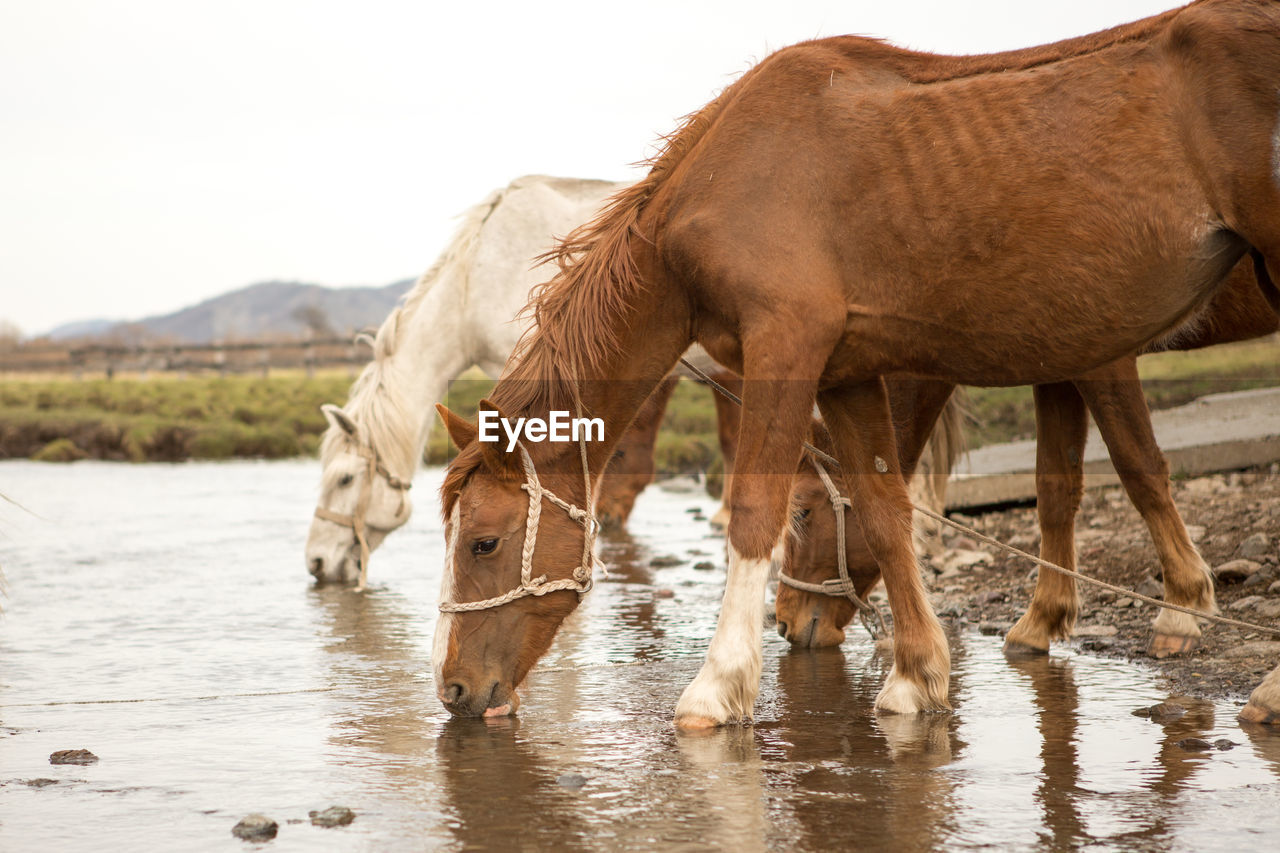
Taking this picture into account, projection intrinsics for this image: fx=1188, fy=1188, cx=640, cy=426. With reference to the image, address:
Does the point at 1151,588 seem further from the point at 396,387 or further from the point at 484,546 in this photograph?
the point at 396,387

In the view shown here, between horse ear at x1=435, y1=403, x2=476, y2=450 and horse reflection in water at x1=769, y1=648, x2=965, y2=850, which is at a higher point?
horse ear at x1=435, y1=403, x2=476, y2=450

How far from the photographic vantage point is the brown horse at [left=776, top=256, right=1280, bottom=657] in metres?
4.93

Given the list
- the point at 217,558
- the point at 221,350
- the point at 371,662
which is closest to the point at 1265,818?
the point at 371,662

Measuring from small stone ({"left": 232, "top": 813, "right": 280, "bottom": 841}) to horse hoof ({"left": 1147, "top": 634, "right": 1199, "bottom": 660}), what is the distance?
3592 mm

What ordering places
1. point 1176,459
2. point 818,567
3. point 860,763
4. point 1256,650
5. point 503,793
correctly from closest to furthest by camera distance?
point 503,793 → point 860,763 → point 1256,650 → point 818,567 → point 1176,459

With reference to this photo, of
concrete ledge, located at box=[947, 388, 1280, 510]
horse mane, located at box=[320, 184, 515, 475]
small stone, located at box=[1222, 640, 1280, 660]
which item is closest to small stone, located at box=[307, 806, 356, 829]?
small stone, located at box=[1222, 640, 1280, 660]

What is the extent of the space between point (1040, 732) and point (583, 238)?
7.41 feet

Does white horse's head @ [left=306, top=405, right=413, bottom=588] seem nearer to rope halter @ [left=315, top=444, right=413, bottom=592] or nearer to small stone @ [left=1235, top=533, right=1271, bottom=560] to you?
rope halter @ [left=315, top=444, right=413, bottom=592]

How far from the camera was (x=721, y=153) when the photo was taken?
3949 mm

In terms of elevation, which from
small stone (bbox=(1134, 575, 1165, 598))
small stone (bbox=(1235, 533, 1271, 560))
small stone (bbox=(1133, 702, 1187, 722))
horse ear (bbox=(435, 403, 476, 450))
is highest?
horse ear (bbox=(435, 403, 476, 450))

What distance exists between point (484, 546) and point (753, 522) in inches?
35.3

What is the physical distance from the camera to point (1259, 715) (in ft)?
12.1

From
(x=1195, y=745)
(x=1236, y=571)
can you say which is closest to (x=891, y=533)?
(x=1195, y=745)

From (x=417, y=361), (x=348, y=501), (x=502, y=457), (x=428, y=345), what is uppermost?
(x=428, y=345)
